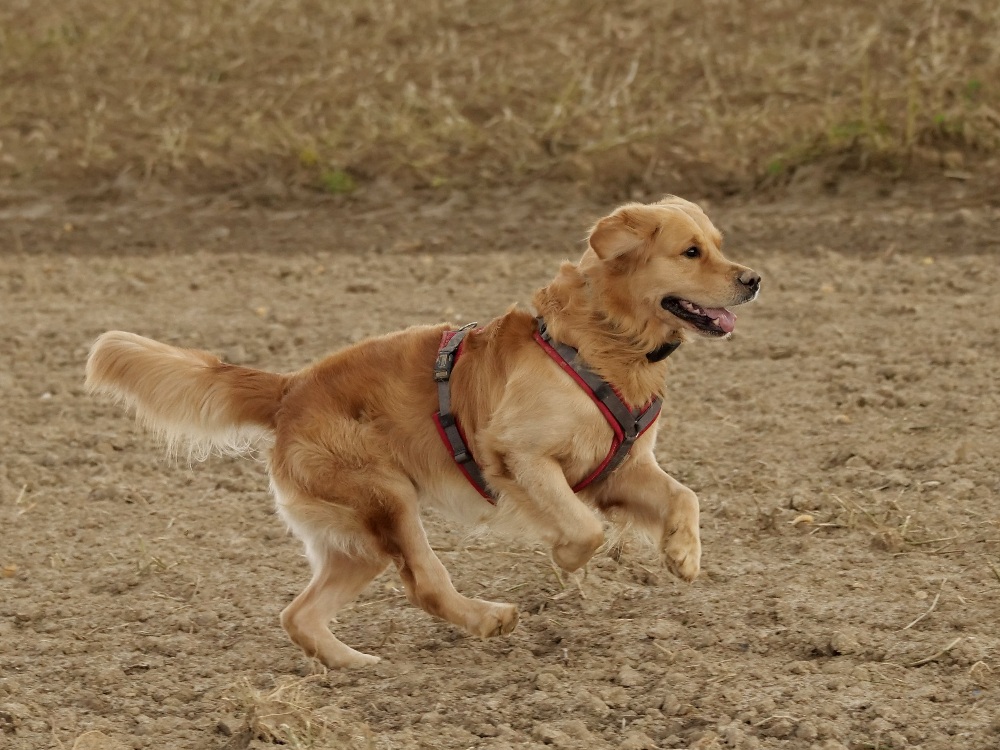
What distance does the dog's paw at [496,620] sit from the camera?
4305 millimetres

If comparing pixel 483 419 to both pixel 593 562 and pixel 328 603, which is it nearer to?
pixel 328 603

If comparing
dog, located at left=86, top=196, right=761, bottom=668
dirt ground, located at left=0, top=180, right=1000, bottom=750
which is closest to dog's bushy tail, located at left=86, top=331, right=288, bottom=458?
dog, located at left=86, top=196, right=761, bottom=668

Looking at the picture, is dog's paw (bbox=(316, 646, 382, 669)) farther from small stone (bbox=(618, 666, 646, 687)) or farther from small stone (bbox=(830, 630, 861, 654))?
small stone (bbox=(830, 630, 861, 654))

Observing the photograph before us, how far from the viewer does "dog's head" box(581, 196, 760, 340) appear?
14.3ft

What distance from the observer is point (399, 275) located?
30.6 feet

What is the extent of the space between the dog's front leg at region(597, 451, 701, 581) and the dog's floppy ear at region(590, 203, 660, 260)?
26.7 inches

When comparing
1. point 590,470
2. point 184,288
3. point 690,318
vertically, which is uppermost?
point 690,318

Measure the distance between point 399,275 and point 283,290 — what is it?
2.56ft

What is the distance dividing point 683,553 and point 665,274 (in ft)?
2.86

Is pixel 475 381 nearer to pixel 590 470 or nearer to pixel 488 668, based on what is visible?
pixel 590 470

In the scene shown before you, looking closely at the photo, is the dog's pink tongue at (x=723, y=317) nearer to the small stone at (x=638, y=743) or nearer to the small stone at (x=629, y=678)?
the small stone at (x=629, y=678)

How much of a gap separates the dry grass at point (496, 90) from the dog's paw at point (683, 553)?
687cm

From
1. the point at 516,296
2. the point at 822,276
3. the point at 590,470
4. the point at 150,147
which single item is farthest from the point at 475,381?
the point at 150,147

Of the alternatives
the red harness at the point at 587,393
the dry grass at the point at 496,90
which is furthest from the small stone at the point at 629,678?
the dry grass at the point at 496,90
